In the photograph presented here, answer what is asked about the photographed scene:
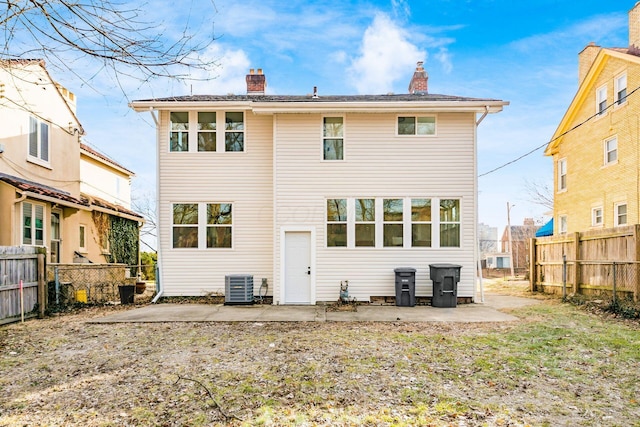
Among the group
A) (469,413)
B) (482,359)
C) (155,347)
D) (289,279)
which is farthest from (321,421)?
(289,279)

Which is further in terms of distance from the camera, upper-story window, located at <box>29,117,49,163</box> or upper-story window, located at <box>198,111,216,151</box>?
upper-story window, located at <box>29,117,49,163</box>

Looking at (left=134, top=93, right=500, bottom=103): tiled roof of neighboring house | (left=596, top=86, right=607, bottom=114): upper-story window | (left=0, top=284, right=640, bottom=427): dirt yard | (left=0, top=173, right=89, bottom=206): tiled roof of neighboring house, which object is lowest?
(left=0, top=284, right=640, bottom=427): dirt yard

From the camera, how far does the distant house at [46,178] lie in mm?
11094

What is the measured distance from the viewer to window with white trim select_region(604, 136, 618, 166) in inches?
616

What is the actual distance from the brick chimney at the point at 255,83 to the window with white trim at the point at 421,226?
7105 mm

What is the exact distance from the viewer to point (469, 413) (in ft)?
13.4

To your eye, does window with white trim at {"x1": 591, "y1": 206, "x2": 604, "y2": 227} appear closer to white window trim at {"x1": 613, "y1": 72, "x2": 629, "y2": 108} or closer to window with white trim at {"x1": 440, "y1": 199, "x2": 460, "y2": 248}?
white window trim at {"x1": 613, "y1": 72, "x2": 629, "y2": 108}

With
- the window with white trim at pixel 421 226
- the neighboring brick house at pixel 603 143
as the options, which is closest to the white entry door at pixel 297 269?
the window with white trim at pixel 421 226

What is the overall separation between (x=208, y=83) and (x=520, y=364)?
5.61 m

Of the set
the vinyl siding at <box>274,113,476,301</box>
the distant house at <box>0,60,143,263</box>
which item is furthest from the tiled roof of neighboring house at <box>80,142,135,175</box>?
the vinyl siding at <box>274,113,476,301</box>

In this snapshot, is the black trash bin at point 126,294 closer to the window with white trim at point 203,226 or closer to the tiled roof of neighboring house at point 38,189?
the window with white trim at point 203,226

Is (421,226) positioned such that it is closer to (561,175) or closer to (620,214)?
(620,214)

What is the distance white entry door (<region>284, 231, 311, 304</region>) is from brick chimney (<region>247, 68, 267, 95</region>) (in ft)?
19.4

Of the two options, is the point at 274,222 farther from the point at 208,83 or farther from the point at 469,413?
the point at 469,413
